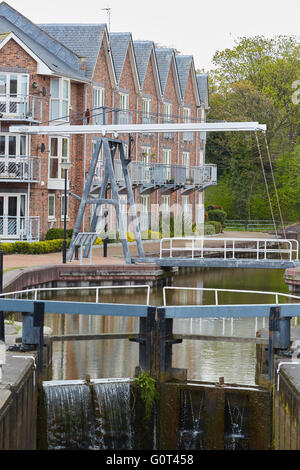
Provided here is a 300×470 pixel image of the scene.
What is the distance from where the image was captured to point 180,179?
186 feet

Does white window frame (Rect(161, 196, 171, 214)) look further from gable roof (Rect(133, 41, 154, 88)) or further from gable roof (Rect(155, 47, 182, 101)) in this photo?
gable roof (Rect(133, 41, 154, 88))

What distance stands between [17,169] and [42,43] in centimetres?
890

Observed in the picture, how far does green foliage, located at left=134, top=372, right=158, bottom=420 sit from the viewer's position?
17.7 metres

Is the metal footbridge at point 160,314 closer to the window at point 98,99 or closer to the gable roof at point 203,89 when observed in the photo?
the window at point 98,99

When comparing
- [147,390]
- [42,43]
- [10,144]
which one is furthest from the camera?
[42,43]

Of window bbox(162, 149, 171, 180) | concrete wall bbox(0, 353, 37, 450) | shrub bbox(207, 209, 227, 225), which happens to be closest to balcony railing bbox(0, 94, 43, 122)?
window bbox(162, 149, 171, 180)

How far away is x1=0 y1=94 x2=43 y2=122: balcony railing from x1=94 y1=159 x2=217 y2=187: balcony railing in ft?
17.7

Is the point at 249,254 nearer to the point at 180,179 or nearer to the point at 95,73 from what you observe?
the point at 180,179

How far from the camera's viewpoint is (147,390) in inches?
702

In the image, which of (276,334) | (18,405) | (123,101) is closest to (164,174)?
(123,101)

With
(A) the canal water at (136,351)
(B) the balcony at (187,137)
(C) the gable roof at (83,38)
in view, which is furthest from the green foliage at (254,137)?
(A) the canal water at (136,351)

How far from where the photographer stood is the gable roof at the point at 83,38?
159 ft

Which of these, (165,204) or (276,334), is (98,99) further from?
(276,334)
